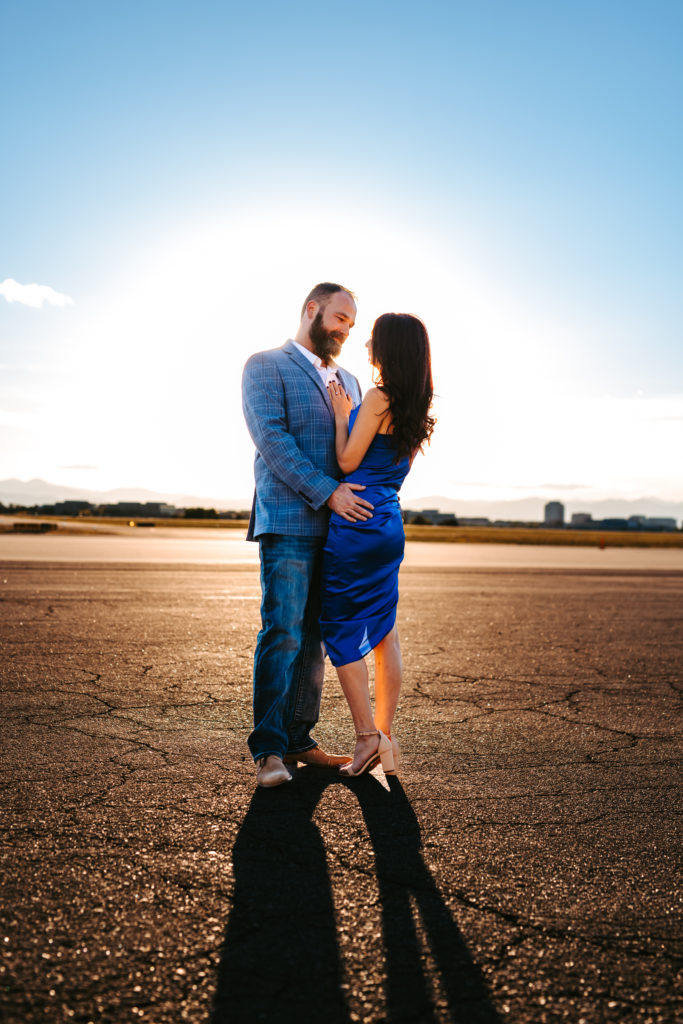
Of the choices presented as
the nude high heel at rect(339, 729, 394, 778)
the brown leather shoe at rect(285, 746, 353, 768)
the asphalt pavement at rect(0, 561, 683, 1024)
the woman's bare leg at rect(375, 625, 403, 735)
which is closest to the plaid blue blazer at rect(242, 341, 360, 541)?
the woman's bare leg at rect(375, 625, 403, 735)

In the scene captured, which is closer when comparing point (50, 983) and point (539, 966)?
point (50, 983)

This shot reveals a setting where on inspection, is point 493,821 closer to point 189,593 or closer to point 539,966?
point 539,966

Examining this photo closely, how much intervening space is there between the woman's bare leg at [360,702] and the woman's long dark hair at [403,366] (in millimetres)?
1041

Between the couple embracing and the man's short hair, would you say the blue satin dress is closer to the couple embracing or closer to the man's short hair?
the couple embracing

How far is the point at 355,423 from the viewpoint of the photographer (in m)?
3.72

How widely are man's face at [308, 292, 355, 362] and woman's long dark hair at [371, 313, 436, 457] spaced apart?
0.20 meters

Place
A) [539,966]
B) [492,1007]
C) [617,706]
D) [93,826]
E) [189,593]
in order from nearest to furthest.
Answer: [492,1007], [539,966], [93,826], [617,706], [189,593]

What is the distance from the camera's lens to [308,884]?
102 inches

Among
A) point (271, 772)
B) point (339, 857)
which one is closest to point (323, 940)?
point (339, 857)

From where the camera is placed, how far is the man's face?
3.83 metres

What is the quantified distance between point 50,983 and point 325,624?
6.56ft

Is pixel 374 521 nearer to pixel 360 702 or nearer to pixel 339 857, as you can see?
pixel 360 702

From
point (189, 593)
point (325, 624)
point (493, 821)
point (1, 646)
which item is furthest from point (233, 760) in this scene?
point (189, 593)

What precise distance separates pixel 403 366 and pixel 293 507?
0.78 meters
